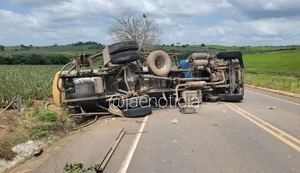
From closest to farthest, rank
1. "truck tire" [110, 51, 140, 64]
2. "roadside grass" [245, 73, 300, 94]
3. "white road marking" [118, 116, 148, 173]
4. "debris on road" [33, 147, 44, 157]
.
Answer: "white road marking" [118, 116, 148, 173] → "debris on road" [33, 147, 44, 157] → "truck tire" [110, 51, 140, 64] → "roadside grass" [245, 73, 300, 94]

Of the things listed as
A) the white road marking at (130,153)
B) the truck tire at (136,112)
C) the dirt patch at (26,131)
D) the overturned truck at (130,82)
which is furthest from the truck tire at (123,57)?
the white road marking at (130,153)

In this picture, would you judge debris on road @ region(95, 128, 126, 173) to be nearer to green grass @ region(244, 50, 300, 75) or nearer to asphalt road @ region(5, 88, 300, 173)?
asphalt road @ region(5, 88, 300, 173)

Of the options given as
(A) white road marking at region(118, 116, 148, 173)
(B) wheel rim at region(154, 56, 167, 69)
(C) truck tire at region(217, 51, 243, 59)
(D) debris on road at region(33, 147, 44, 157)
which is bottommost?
(D) debris on road at region(33, 147, 44, 157)

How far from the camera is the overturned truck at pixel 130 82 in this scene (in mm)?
12555

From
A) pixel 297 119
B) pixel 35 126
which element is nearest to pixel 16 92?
pixel 35 126

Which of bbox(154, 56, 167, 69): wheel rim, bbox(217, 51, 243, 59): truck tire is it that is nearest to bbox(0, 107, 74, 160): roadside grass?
bbox(154, 56, 167, 69): wheel rim

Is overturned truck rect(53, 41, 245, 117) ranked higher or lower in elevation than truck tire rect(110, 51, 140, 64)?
lower

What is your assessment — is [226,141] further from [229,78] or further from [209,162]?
[229,78]

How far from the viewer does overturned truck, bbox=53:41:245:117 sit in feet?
41.2

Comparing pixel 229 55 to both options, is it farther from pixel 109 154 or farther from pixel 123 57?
pixel 109 154

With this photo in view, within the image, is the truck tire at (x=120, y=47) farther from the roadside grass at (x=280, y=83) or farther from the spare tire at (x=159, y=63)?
the roadside grass at (x=280, y=83)

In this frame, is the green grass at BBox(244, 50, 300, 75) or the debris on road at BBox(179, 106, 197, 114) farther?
the green grass at BBox(244, 50, 300, 75)

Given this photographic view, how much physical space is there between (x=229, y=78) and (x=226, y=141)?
8885 mm

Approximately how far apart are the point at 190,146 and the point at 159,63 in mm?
7719
